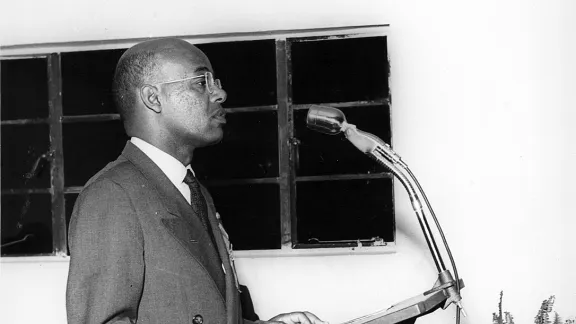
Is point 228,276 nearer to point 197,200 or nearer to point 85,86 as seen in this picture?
point 197,200

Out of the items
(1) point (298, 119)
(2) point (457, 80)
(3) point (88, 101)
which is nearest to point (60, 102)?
(3) point (88, 101)

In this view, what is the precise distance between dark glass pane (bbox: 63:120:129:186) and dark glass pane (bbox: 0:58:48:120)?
188 mm

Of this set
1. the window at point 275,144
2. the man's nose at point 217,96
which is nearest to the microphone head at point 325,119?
the man's nose at point 217,96

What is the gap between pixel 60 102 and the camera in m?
3.01

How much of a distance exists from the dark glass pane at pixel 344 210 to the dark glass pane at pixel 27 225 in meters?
1.01

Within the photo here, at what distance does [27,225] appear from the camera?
3008mm

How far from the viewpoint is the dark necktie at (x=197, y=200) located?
2.08 metres

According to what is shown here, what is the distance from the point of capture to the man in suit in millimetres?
1735

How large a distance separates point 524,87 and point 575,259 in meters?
0.63

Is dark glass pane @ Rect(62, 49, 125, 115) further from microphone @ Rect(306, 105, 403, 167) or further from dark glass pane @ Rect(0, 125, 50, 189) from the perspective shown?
microphone @ Rect(306, 105, 403, 167)

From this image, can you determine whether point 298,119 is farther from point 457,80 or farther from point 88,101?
point 88,101

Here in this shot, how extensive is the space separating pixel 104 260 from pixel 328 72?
53.6 inches

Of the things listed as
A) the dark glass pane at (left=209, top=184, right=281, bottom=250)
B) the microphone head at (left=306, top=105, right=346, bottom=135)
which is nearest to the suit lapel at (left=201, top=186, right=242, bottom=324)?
the microphone head at (left=306, top=105, right=346, bottom=135)

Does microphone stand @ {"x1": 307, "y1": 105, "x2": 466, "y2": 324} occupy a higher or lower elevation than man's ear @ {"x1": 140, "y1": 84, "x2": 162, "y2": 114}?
lower
